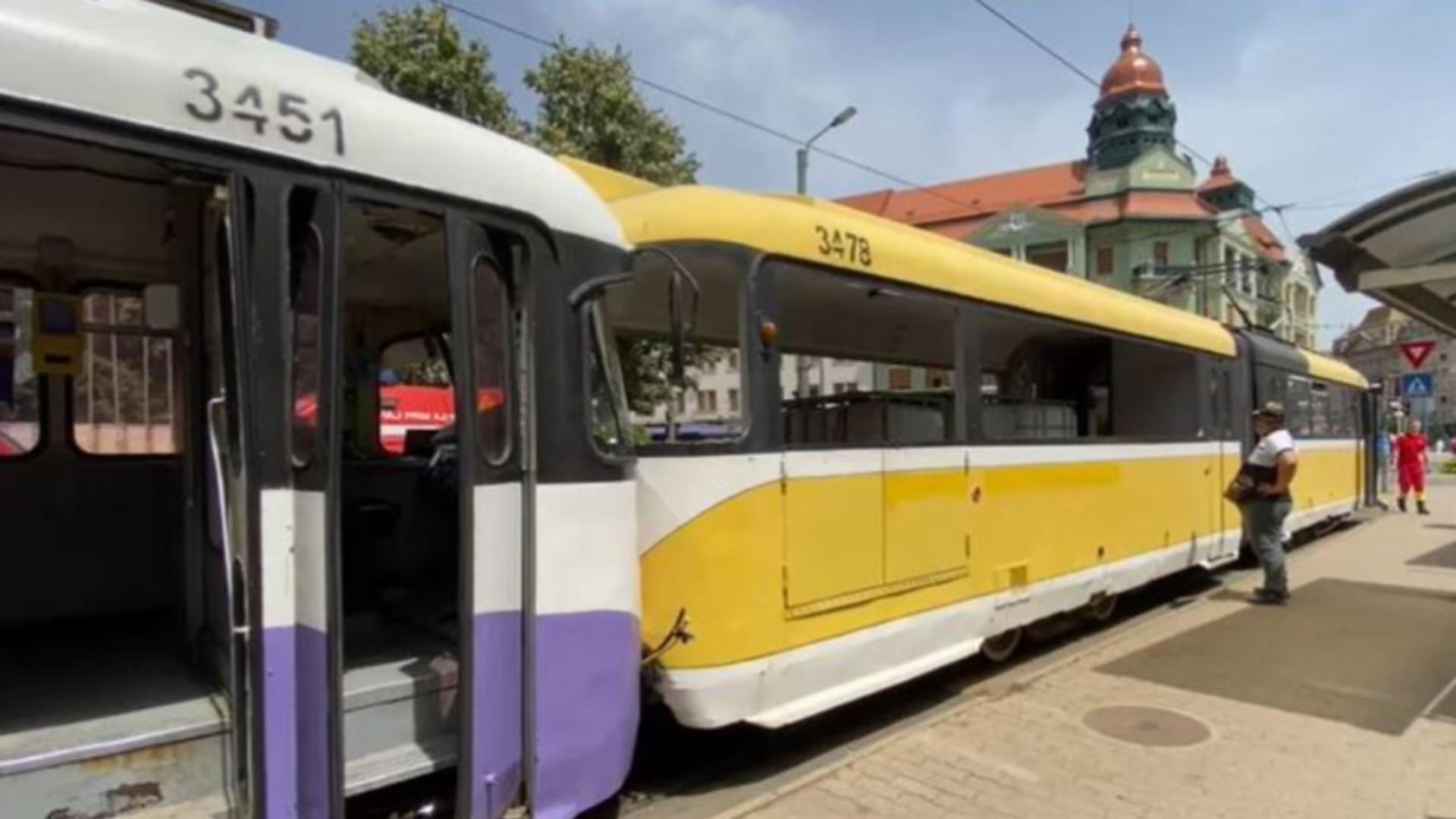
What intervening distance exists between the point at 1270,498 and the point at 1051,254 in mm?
45383

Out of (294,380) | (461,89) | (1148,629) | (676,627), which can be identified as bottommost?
(1148,629)

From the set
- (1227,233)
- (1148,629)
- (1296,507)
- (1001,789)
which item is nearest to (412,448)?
(1001,789)

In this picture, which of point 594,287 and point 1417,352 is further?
point 1417,352

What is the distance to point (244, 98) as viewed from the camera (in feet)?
9.97

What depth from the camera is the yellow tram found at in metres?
4.66

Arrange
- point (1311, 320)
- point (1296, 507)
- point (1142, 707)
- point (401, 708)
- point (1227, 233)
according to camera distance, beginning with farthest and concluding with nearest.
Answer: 1. point (1311, 320)
2. point (1227, 233)
3. point (1296, 507)
4. point (1142, 707)
5. point (401, 708)

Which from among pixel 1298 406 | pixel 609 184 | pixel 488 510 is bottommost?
pixel 488 510

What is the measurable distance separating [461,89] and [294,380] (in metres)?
17.7

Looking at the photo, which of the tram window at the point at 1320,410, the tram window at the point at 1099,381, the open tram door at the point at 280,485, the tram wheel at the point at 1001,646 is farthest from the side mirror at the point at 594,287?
the tram window at the point at 1320,410

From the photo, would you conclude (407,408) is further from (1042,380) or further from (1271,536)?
(1271,536)

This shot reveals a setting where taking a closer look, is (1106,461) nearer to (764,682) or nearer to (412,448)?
(764,682)

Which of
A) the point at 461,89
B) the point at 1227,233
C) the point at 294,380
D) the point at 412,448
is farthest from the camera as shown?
the point at 1227,233

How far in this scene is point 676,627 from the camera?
181 inches

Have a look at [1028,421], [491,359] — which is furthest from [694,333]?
[1028,421]
